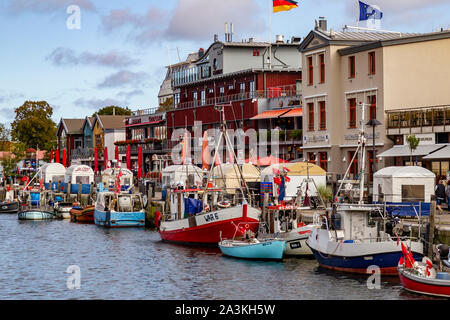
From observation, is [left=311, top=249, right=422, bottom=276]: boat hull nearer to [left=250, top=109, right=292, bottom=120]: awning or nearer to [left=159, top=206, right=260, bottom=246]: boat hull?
[left=159, top=206, right=260, bottom=246]: boat hull

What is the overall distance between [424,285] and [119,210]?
126 feet

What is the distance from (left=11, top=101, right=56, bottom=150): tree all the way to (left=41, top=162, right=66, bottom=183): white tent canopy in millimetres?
30223

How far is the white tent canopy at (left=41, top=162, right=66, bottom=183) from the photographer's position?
10444 cm

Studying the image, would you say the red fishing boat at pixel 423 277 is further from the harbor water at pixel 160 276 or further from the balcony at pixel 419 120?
the balcony at pixel 419 120

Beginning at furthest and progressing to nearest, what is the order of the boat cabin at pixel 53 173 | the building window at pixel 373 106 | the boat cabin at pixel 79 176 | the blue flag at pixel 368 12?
the boat cabin at pixel 53 173 → the boat cabin at pixel 79 176 → the blue flag at pixel 368 12 → the building window at pixel 373 106

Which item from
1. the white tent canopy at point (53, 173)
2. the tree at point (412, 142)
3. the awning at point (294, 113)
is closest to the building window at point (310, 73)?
the awning at point (294, 113)

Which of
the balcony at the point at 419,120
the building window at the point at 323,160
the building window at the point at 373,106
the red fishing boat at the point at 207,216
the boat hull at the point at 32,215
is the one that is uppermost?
the building window at the point at 373,106

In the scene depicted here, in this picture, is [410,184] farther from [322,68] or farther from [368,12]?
[368,12]

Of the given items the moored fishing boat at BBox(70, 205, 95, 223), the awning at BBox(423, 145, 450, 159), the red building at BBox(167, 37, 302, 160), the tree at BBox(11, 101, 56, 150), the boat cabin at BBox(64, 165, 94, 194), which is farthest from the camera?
the tree at BBox(11, 101, 56, 150)

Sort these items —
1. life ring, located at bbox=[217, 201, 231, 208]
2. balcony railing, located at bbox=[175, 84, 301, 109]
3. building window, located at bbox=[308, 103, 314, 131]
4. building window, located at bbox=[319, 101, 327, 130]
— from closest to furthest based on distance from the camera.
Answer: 1. life ring, located at bbox=[217, 201, 231, 208]
2. building window, located at bbox=[319, 101, 327, 130]
3. building window, located at bbox=[308, 103, 314, 131]
4. balcony railing, located at bbox=[175, 84, 301, 109]

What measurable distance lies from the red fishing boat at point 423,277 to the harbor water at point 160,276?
0.38m

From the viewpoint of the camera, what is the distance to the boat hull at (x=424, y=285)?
28578 millimetres

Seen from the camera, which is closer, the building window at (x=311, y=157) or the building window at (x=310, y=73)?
the building window at (x=310, y=73)

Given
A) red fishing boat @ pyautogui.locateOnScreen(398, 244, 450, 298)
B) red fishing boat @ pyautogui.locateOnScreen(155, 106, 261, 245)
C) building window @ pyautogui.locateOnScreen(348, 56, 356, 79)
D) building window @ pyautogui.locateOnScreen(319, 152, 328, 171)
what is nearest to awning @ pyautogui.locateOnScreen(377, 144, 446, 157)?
building window @ pyautogui.locateOnScreen(348, 56, 356, 79)
